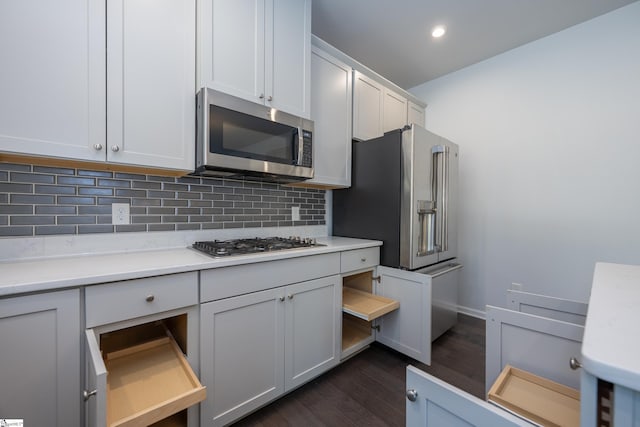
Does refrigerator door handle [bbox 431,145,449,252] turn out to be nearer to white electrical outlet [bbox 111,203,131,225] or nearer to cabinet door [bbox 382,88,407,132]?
cabinet door [bbox 382,88,407,132]

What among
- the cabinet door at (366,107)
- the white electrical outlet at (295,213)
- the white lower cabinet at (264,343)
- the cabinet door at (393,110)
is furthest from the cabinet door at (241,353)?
the cabinet door at (393,110)

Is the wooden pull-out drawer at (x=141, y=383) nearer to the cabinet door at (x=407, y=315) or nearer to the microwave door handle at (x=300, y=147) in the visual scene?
the microwave door handle at (x=300, y=147)

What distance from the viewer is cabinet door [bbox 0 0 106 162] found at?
105 centimetres

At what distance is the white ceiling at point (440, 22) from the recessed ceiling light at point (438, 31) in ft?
0.11

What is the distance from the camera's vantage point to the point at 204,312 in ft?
4.03

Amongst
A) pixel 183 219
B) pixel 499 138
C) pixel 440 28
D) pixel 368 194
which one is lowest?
pixel 183 219

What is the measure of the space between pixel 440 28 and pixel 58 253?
3.07 m

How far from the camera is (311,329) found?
5.54 feet

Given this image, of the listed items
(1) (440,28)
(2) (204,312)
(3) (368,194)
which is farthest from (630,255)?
(2) (204,312)

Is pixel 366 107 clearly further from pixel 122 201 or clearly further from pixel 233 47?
pixel 122 201

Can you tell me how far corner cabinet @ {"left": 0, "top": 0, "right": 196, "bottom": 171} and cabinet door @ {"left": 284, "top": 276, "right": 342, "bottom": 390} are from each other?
3.29ft

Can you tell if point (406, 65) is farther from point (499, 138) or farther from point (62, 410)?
point (62, 410)

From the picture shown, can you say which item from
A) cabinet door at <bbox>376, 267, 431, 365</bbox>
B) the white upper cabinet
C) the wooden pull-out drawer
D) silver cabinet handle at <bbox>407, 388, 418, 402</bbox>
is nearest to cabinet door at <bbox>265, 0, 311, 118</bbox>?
the white upper cabinet

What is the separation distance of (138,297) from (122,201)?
703 millimetres
